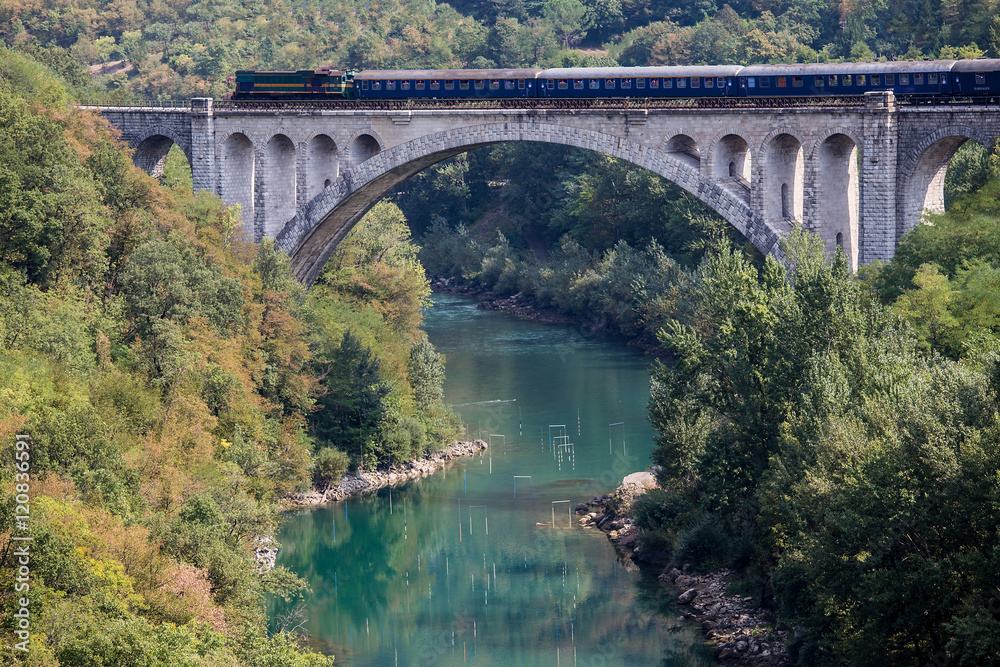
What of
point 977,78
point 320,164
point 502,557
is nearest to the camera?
point 502,557

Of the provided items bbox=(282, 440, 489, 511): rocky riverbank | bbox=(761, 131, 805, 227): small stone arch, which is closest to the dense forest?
bbox=(282, 440, 489, 511): rocky riverbank

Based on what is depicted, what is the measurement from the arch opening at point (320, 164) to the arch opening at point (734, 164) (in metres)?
13.2

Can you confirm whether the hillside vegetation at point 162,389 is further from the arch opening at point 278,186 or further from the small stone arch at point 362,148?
the small stone arch at point 362,148

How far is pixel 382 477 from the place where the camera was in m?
41.3

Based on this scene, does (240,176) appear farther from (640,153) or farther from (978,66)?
(978,66)

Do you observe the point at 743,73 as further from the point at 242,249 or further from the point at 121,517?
the point at 121,517

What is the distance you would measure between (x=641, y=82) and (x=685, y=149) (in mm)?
2384

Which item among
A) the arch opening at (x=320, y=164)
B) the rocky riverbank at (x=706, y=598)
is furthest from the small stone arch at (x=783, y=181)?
the arch opening at (x=320, y=164)

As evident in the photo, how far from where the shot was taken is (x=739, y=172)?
129ft

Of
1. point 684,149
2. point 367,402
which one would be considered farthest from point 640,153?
point 367,402

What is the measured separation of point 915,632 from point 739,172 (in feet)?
62.3

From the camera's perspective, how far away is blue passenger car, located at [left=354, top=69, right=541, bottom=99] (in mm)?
43156

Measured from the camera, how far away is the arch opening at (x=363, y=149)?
4503cm

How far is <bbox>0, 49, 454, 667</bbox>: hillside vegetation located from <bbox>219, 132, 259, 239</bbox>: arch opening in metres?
2.39
